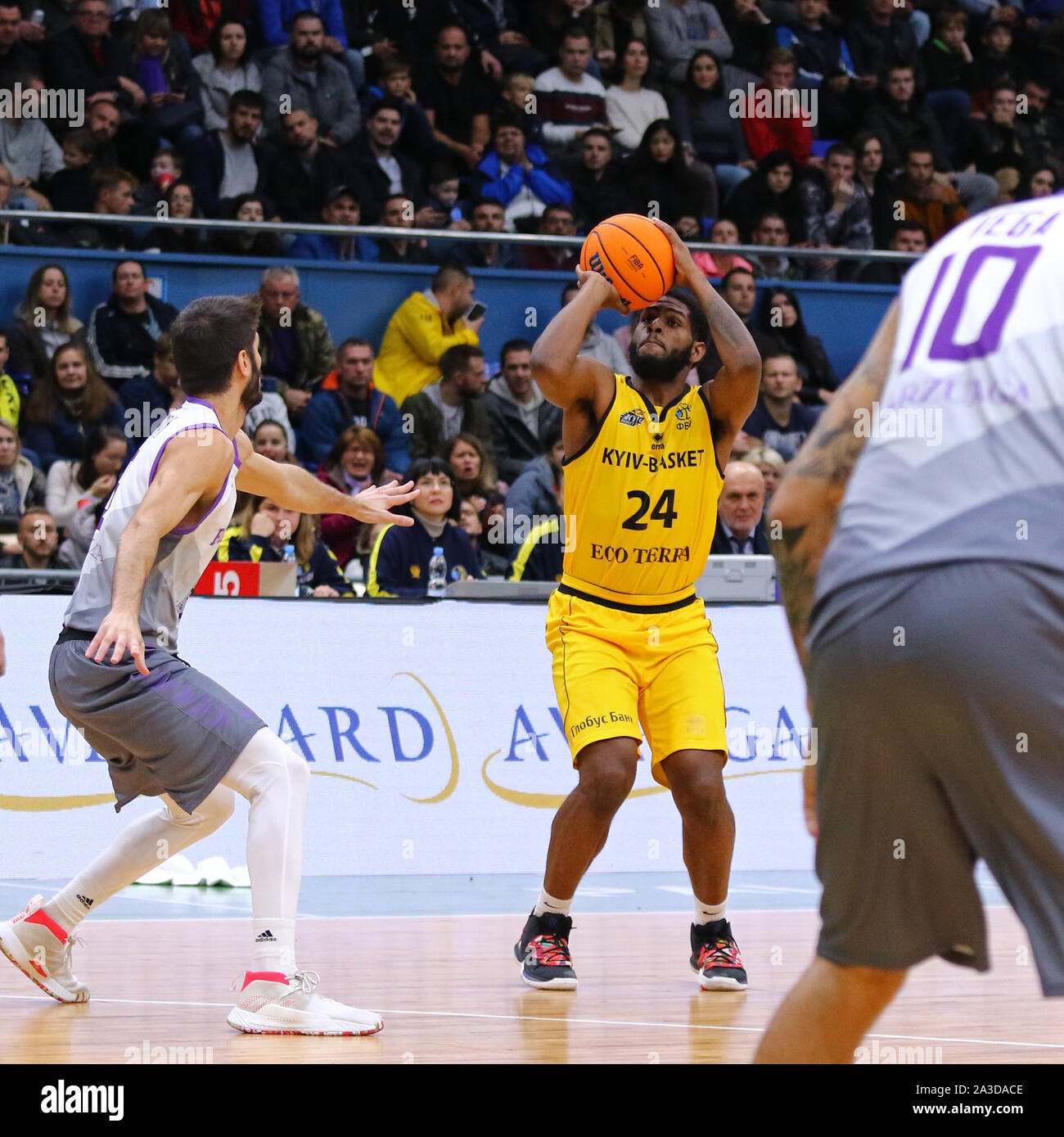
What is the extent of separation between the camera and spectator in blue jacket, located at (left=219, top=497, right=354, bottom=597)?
10.0 meters

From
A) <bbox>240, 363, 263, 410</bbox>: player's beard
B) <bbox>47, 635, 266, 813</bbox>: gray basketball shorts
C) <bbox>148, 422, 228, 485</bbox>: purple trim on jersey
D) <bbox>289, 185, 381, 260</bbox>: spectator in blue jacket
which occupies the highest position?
<bbox>289, 185, 381, 260</bbox>: spectator in blue jacket

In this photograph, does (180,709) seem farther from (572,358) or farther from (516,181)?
(516,181)

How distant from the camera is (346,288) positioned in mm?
12656

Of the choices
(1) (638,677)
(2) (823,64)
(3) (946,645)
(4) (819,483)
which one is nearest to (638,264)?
(1) (638,677)

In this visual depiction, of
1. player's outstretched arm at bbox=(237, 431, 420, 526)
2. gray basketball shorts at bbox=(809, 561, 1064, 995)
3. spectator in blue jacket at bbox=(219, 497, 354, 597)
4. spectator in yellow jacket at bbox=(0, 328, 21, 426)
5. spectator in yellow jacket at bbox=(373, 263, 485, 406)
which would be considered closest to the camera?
gray basketball shorts at bbox=(809, 561, 1064, 995)

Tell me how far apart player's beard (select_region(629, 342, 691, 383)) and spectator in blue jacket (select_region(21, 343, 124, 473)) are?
5491 mm

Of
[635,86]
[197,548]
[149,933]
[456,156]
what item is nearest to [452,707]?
[149,933]

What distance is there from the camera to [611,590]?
20.9 feet

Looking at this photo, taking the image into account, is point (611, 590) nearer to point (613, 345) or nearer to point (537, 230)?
point (613, 345)

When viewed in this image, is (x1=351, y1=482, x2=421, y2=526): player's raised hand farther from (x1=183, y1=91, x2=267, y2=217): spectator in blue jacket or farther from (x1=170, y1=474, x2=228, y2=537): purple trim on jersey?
(x1=183, y1=91, x2=267, y2=217): spectator in blue jacket

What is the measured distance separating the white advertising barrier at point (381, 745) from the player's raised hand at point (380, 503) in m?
3.10

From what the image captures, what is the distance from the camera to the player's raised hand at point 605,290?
6.39 metres

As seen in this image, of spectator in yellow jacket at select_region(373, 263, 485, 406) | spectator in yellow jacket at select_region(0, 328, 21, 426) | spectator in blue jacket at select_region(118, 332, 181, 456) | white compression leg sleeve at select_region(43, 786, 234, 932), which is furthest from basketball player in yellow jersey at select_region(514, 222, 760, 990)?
spectator in yellow jacket at select_region(373, 263, 485, 406)

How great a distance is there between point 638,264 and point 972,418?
4.09 meters
